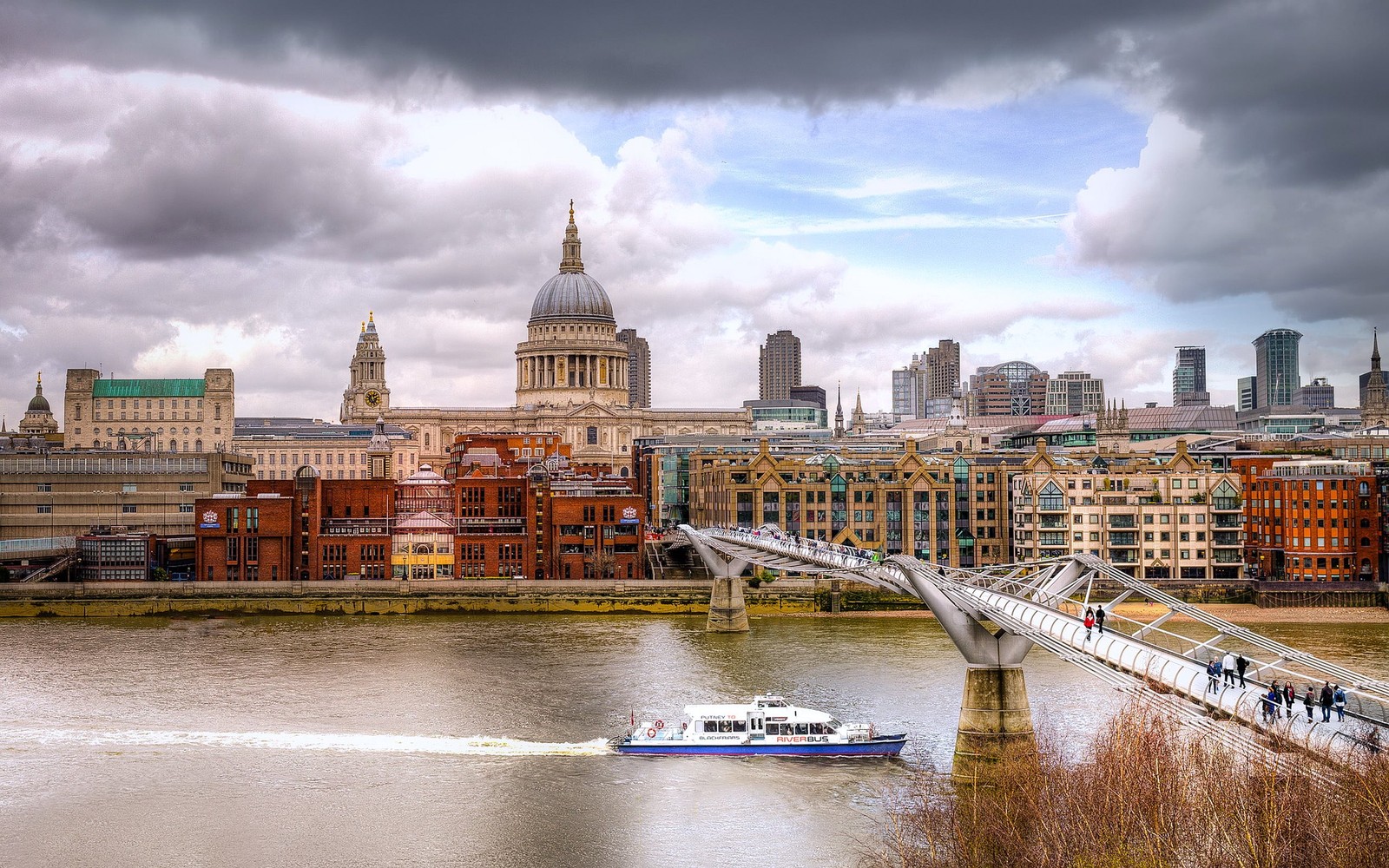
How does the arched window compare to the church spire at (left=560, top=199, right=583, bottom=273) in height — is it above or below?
below

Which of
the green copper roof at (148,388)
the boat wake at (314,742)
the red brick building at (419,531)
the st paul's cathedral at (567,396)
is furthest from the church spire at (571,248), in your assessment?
the boat wake at (314,742)

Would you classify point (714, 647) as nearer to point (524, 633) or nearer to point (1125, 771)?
point (524, 633)

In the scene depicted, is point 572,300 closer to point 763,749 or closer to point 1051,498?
point 1051,498

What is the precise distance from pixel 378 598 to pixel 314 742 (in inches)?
1336

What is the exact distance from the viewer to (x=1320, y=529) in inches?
2913

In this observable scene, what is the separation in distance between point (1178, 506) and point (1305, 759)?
5879 centimetres

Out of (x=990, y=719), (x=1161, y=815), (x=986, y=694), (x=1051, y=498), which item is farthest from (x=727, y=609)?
(x=1161, y=815)

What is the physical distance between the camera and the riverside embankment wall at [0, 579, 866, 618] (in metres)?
71.4

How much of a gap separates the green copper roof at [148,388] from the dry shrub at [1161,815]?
122 meters

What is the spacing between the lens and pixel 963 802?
89.3ft

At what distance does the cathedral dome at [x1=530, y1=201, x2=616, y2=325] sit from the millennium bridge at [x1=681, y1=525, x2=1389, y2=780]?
10969cm

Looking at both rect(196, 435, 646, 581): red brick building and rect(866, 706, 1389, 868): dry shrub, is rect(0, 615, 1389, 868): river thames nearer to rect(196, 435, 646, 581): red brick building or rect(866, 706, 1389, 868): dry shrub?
rect(866, 706, 1389, 868): dry shrub

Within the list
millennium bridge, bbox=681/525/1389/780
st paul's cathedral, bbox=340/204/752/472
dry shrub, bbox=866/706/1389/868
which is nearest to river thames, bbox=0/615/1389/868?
millennium bridge, bbox=681/525/1389/780

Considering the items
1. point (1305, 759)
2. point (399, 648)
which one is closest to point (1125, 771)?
Result: point (1305, 759)
